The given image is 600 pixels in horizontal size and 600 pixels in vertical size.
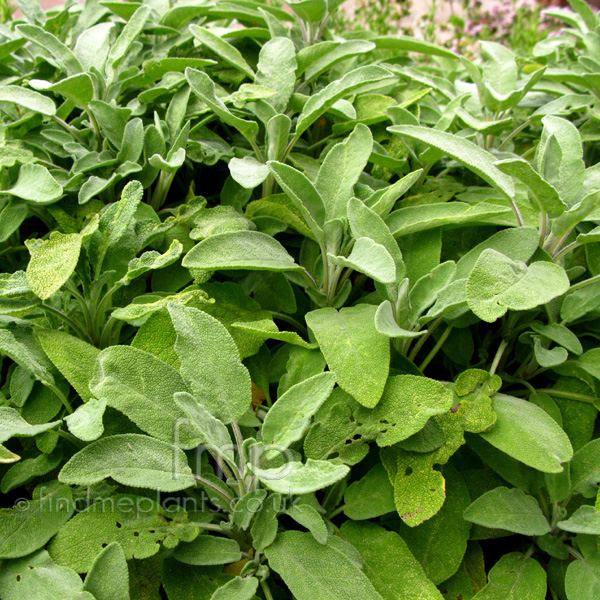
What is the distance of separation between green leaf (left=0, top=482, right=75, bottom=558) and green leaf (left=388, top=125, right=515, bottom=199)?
0.61 metres

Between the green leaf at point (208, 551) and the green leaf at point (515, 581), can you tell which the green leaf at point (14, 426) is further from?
the green leaf at point (515, 581)

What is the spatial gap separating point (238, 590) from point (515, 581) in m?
0.32

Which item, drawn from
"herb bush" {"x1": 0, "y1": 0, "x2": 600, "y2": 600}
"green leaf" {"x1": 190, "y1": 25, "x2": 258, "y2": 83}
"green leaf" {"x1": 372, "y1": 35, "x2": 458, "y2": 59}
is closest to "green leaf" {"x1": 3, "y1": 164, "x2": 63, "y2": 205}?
"herb bush" {"x1": 0, "y1": 0, "x2": 600, "y2": 600}

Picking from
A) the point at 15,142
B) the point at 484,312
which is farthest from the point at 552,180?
the point at 15,142

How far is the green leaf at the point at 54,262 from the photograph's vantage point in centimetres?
67

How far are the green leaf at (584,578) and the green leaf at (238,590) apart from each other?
340 mm

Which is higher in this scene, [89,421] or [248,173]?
[248,173]

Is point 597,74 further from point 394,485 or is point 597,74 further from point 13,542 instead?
point 13,542

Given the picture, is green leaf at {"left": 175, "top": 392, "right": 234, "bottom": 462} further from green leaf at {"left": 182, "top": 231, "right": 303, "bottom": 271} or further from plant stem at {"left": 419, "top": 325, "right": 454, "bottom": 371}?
plant stem at {"left": 419, "top": 325, "right": 454, "bottom": 371}

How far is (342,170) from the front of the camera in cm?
82

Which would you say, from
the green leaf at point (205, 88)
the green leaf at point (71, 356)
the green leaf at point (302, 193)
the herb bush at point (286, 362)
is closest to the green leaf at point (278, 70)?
the herb bush at point (286, 362)

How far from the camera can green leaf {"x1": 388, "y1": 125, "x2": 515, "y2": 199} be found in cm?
74

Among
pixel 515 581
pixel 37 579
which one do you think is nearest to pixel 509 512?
pixel 515 581

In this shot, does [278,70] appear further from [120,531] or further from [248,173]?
[120,531]
